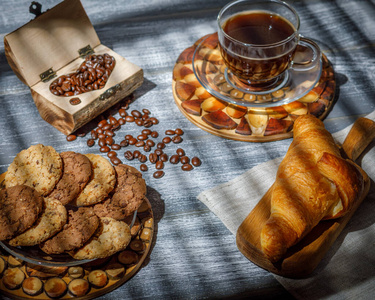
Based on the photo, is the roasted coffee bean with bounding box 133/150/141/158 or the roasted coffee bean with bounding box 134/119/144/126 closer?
the roasted coffee bean with bounding box 133/150/141/158

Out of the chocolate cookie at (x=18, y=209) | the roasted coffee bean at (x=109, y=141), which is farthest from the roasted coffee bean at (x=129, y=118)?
the chocolate cookie at (x=18, y=209)

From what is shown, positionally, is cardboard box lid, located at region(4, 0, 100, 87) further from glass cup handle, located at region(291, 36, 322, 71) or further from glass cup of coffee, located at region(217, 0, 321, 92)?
glass cup handle, located at region(291, 36, 322, 71)

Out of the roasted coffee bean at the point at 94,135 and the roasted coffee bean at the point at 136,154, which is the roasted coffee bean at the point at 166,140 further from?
the roasted coffee bean at the point at 94,135

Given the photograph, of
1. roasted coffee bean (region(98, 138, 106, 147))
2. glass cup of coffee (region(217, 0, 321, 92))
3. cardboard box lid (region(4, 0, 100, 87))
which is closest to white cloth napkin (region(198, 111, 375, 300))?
glass cup of coffee (region(217, 0, 321, 92))

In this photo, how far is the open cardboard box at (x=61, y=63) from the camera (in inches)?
72.2

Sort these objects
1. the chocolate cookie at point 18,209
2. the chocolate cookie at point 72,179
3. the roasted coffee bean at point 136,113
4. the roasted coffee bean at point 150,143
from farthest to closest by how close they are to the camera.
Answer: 1. the roasted coffee bean at point 136,113
2. the roasted coffee bean at point 150,143
3. the chocolate cookie at point 72,179
4. the chocolate cookie at point 18,209

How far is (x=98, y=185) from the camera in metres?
1.44

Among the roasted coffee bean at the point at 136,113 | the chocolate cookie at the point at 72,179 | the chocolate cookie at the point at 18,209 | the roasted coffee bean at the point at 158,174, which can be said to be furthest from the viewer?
the roasted coffee bean at the point at 136,113

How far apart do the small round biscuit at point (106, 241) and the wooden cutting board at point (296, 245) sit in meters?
0.37

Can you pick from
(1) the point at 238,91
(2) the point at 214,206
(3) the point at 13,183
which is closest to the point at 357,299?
(2) the point at 214,206

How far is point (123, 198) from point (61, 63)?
34.0 inches

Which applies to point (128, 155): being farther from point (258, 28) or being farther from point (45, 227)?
point (258, 28)

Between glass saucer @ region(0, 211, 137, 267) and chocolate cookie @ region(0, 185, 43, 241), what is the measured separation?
61 millimetres

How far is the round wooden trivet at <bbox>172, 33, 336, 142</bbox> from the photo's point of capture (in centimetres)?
181
